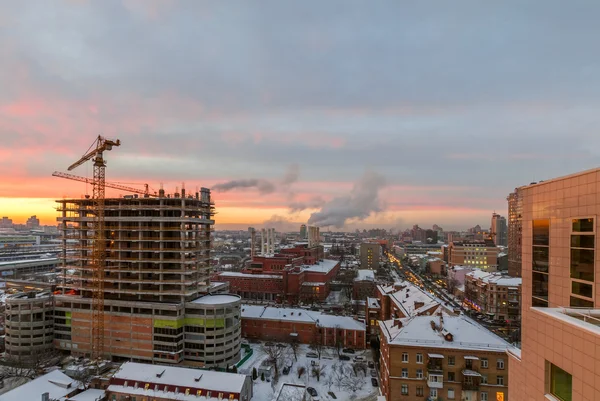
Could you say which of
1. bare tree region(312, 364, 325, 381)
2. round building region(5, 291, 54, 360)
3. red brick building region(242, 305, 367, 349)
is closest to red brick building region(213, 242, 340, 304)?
red brick building region(242, 305, 367, 349)

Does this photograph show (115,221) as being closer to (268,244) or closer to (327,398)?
(327,398)

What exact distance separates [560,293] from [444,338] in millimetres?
23321

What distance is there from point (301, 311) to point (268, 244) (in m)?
90.4

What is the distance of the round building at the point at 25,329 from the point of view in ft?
180

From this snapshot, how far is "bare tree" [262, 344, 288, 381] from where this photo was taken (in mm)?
50491

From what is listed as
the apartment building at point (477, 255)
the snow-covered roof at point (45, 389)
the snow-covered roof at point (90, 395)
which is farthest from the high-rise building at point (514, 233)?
the snow-covered roof at point (45, 389)

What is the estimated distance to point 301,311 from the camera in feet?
221

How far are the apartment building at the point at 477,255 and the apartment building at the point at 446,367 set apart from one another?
109367mm

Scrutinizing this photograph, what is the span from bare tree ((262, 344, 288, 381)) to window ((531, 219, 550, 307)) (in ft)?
A: 131

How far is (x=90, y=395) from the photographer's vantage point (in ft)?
127

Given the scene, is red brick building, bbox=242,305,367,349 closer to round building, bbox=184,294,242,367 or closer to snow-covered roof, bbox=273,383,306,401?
round building, bbox=184,294,242,367

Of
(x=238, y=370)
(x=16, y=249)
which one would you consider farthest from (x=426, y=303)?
(x=16, y=249)

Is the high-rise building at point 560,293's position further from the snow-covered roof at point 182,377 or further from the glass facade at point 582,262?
the snow-covered roof at point 182,377

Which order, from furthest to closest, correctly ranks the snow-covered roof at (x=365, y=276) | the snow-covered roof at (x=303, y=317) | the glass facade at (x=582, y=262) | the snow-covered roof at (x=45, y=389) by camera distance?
the snow-covered roof at (x=365, y=276), the snow-covered roof at (x=303, y=317), the snow-covered roof at (x=45, y=389), the glass facade at (x=582, y=262)
